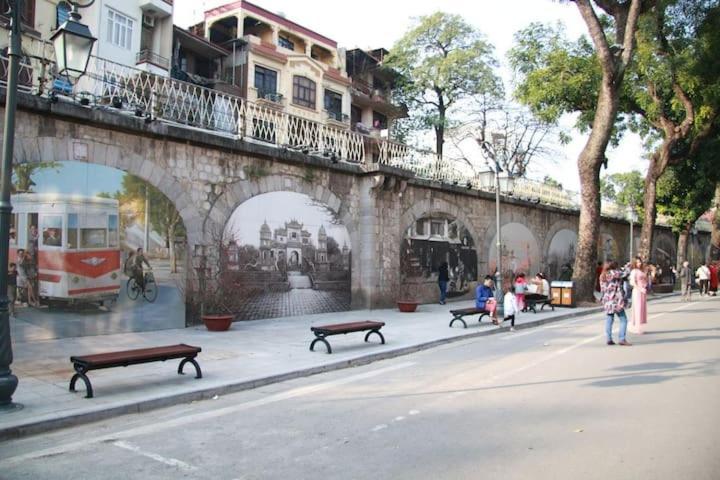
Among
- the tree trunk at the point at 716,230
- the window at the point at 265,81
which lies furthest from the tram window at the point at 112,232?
the tree trunk at the point at 716,230

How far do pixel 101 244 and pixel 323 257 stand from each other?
21.5 ft

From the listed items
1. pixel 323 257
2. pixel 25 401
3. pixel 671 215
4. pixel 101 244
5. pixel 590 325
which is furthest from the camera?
pixel 671 215

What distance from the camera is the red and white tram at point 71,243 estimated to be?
390 inches

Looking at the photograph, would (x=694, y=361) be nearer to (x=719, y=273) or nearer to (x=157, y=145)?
(x=157, y=145)

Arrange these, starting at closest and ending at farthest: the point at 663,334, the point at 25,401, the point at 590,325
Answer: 1. the point at 25,401
2. the point at 663,334
3. the point at 590,325

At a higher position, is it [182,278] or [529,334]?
[182,278]

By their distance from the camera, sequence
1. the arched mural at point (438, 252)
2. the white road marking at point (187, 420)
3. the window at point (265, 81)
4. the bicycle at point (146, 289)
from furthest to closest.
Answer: the window at point (265, 81), the arched mural at point (438, 252), the bicycle at point (146, 289), the white road marking at point (187, 420)

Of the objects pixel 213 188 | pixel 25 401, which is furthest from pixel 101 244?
pixel 25 401

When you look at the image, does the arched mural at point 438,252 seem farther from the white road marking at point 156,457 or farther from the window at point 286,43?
the window at point 286,43

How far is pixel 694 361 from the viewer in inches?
328

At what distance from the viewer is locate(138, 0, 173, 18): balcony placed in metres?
28.2

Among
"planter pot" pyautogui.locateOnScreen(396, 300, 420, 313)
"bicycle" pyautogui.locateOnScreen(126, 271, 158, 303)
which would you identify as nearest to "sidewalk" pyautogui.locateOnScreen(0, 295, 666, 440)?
"bicycle" pyautogui.locateOnScreen(126, 271, 158, 303)

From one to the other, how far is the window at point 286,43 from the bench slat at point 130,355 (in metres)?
34.0

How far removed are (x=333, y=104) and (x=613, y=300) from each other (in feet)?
105
